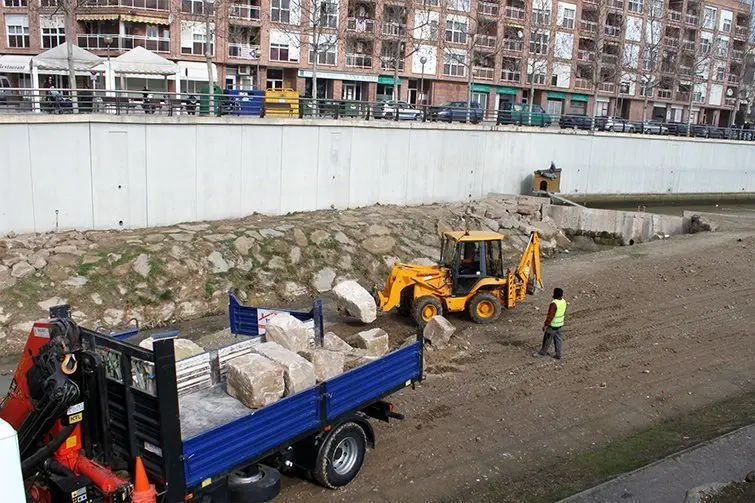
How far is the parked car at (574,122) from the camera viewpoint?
39250mm

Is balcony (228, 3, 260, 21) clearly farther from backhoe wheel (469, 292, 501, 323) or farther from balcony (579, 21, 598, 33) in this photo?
backhoe wheel (469, 292, 501, 323)

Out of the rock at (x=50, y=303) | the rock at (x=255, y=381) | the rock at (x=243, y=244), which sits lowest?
the rock at (x=50, y=303)

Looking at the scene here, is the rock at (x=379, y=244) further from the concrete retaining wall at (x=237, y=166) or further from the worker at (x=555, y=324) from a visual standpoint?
the worker at (x=555, y=324)

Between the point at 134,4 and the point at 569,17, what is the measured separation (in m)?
35.6

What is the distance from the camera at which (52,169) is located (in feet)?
66.5

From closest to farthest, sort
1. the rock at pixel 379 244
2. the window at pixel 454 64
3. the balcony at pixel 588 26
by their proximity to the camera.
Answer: the rock at pixel 379 244
the window at pixel 454 64
the balcony at pixel 588 26

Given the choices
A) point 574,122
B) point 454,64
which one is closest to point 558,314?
point 574,122

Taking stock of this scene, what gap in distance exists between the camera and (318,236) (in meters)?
22.6

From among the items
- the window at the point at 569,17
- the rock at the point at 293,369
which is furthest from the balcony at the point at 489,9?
the rock at the point at 293,369

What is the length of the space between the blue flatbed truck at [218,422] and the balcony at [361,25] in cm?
4013

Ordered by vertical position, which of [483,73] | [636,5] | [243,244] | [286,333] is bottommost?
→ [243,244]

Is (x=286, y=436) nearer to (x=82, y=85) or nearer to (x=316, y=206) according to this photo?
(x=316, y=206)

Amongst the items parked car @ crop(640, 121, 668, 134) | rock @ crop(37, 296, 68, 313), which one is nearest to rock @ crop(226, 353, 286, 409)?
rock @ crop(37, 296, 68, 313)

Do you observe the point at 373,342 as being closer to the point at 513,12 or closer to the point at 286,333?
the point at 286,333
